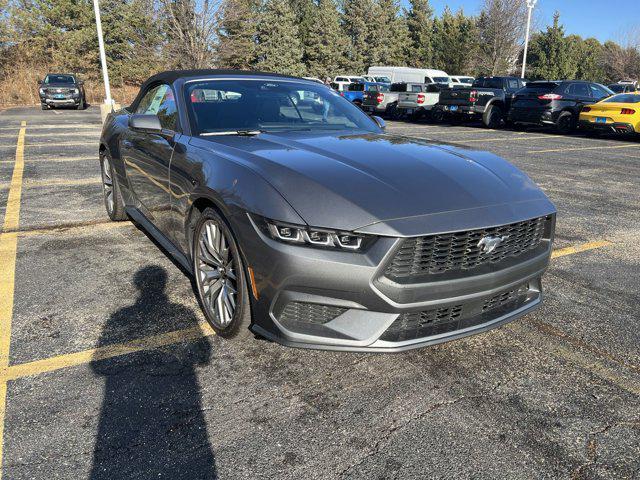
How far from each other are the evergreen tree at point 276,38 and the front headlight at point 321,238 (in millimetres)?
46248

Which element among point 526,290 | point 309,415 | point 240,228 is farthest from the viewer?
point 526,290

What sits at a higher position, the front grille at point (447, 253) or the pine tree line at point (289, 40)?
the pine tree line at point (289, 40)

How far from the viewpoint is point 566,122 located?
16641 mm

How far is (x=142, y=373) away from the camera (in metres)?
2.67

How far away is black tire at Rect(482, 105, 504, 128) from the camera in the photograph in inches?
703

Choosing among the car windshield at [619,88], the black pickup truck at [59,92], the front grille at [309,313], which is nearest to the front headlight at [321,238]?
the front grille at [309,313]

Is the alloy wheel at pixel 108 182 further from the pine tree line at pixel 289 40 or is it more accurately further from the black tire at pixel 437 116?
the pine tree line at pixel 289 40

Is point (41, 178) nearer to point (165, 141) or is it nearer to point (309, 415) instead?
point (165, 141)

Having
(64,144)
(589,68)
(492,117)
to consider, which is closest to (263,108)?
Answer: (64,144)

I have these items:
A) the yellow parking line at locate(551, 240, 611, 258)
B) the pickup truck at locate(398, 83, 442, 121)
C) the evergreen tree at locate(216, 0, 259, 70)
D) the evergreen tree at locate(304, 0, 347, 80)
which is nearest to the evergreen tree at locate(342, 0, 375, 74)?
the evergreen tree at locate(304, 0, 347, 80)

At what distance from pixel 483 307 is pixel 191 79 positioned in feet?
9.08

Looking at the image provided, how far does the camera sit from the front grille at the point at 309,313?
240 centimetres

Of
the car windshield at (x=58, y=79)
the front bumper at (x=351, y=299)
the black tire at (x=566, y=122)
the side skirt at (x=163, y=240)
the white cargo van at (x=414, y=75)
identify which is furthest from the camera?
the white cargo van at (x=414, y=75)

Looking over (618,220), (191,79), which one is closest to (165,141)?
(191,79)
